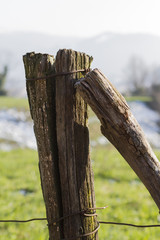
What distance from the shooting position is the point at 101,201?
18.6 ft

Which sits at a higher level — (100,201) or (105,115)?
(105,115)

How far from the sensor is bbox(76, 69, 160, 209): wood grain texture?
1.53 m

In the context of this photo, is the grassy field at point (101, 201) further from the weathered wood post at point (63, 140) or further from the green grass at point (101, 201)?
the weathered wood post at point (63, 140)

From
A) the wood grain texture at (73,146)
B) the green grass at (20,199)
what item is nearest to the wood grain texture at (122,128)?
the wood grain texture at (73,146)

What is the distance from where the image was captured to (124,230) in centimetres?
435

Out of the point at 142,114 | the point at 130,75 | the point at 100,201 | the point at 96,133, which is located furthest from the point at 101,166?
the point at 130,75

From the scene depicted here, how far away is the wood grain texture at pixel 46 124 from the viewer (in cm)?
170

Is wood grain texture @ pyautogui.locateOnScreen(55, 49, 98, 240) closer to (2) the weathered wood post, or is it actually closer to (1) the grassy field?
(2) the weathered wood post

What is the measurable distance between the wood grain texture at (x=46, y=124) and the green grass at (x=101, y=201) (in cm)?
248

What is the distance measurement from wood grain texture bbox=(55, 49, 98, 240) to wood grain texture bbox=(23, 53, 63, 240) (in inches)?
1.7

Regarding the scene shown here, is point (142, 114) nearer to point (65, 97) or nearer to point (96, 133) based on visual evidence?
point (96, 133)

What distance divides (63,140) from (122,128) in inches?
14.4

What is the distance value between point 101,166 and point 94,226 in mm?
7013

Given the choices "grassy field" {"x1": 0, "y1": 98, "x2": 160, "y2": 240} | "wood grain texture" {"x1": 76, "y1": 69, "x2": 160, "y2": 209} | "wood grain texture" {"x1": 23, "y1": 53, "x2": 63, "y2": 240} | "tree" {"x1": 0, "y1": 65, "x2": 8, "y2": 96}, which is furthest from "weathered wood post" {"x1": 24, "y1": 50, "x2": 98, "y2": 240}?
"tree" {"x1": 0, "y1": 65, "x2": 8, "y2": 96}
